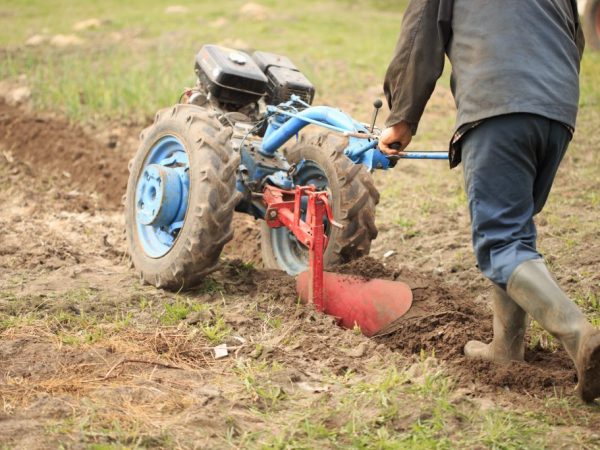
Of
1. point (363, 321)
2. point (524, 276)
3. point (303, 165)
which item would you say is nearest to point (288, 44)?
point (303, 165)

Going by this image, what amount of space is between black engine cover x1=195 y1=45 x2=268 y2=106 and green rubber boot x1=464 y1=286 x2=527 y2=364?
8.76 feet

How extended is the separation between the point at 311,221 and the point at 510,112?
165 centimetres

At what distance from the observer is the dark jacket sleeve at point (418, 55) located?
3.64 metres

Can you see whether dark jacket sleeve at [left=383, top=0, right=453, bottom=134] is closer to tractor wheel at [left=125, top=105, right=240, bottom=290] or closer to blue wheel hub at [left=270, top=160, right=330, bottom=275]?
tractor wheel at [left=125, top=105, right=240, bottom=290]

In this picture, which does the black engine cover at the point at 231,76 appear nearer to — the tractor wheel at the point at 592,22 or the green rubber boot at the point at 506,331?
the green rubber boot at the point at 506,331

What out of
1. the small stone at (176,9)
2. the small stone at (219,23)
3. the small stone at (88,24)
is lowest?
the small stone at (219,23)

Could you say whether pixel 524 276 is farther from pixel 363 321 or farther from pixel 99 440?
pixel 99 440

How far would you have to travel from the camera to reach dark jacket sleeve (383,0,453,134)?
3643mm

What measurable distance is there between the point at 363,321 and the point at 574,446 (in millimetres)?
1677

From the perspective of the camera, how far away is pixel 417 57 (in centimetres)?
369

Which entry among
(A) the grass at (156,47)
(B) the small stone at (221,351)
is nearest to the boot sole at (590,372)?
(B) the small stone at (221,351)

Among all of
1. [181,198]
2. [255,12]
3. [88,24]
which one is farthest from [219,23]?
[181,198]

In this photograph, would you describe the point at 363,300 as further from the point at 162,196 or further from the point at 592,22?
the point at 592,22

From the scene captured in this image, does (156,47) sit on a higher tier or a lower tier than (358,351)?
lower
